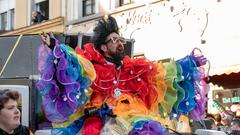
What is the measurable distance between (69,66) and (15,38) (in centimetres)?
413

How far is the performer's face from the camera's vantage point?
15.9ft

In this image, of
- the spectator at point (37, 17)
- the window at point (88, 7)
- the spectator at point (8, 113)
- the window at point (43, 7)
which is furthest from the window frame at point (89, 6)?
the spectator at point (8, 113)

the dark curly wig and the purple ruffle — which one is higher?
the dark curly wig

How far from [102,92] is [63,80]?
388 mm

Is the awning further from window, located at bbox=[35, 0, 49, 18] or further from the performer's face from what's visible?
window, located at bbox=[35, 0, 49, 18]

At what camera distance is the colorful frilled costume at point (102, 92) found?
4.44 m

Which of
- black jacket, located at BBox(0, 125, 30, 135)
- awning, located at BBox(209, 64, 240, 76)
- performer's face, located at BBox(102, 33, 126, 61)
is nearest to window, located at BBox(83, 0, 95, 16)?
awning, located at BBox(209, 64, 240, 76)

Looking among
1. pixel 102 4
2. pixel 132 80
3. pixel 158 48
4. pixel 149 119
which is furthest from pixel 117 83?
pixel 102 4

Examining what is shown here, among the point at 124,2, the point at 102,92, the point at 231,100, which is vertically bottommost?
the point at 231,100

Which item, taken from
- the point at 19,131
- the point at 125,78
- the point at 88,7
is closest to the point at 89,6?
the point at 88,7

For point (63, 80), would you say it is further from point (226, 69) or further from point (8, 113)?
point (226, 69)

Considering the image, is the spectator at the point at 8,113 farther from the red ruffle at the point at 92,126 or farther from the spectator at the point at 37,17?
the spectator at the point at 37,17

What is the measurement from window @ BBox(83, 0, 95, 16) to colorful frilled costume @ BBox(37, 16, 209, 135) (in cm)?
1556

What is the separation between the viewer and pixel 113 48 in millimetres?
4848
